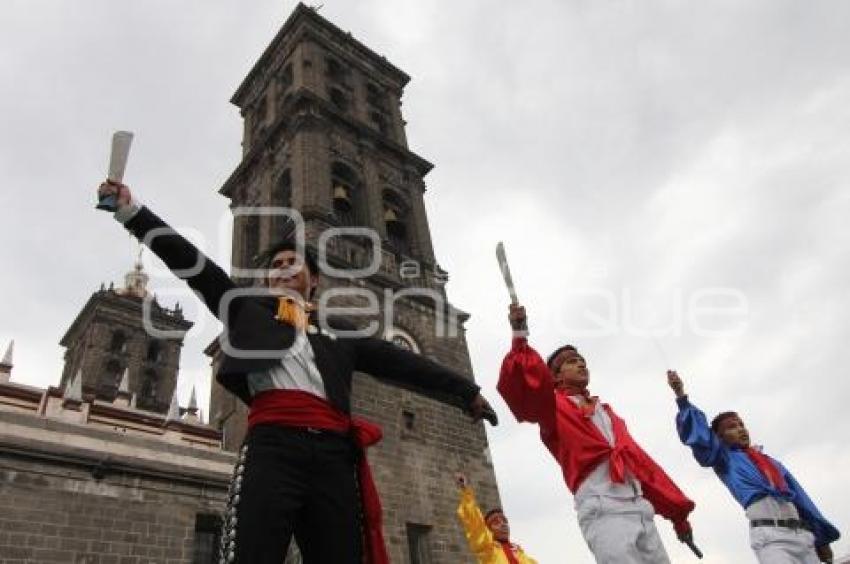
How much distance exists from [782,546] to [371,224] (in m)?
14.9

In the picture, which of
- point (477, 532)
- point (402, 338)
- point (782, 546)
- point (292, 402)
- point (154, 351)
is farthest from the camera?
point (154, 351)

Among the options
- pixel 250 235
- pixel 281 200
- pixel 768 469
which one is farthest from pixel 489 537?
pixel 250 235

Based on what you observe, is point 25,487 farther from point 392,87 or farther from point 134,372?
point 134,372

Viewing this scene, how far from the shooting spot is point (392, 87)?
27.1 meters

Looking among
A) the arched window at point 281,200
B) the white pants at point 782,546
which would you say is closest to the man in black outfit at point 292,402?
the white pants at point 782,546

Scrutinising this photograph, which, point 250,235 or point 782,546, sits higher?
point 250,235

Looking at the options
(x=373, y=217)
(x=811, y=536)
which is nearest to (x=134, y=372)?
(x=373, y=217)

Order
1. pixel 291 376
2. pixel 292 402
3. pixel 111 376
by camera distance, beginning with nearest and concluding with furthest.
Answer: pixel 292 402 < pixel 291 376 < pixel 111 376

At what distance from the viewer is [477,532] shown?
7645mm

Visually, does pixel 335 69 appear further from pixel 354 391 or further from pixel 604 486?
pixel 604 486

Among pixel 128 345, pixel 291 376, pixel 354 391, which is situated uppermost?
pixel 128 345

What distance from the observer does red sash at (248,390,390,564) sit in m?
2.73

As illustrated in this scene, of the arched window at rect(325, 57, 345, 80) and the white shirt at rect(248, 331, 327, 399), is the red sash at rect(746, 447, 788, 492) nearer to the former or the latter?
the white shirt at rect(248, 331, 327, 399)

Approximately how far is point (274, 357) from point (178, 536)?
1012 cm
